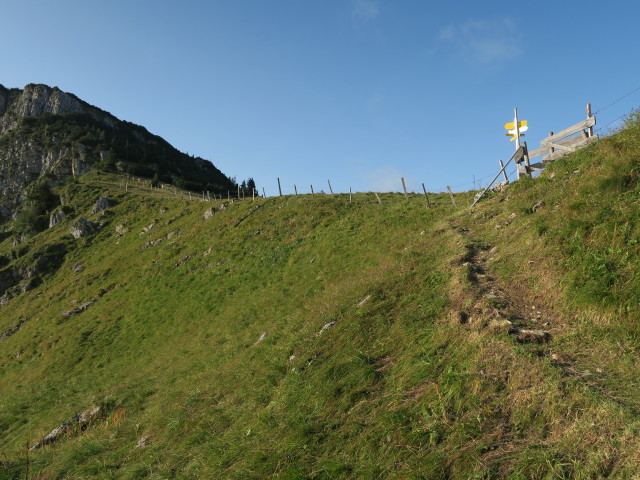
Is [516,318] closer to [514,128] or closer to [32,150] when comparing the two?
[514,128]

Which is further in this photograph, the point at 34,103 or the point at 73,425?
the point at 34,103

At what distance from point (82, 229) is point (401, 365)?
2280 inches

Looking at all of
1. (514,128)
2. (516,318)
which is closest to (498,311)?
(516,318)

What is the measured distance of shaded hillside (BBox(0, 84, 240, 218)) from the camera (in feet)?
285

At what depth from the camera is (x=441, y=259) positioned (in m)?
14.5

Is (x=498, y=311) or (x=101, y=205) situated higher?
(x=101, y=205)

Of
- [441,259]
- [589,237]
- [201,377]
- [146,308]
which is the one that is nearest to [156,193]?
[146,308]

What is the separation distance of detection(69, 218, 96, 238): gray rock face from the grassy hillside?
102 ft

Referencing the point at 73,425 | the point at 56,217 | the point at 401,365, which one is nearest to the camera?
the point at 401,365

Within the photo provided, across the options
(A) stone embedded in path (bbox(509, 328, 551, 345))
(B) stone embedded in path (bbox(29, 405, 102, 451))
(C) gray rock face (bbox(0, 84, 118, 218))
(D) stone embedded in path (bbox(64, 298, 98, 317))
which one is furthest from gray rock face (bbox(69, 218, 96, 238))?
(A) stone embedded in path (bbox(509, 328, 551, 345))

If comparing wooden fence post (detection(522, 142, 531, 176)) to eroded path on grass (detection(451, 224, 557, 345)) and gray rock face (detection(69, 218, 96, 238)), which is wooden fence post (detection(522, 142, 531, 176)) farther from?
gray rock face (detection(69, 218, 96, 238))

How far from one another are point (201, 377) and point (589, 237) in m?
14.4

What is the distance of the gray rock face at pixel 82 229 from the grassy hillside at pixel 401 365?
102ft

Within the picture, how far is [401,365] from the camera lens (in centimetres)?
888
